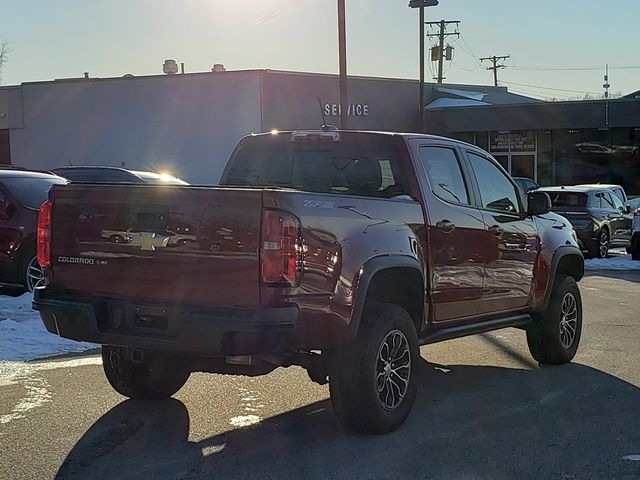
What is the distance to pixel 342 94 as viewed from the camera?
1758 cm

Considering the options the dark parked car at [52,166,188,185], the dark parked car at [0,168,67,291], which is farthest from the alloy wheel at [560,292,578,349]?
the dark parked car at [52,166,188,185]

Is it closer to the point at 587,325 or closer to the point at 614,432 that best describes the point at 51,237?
the point at 614,432

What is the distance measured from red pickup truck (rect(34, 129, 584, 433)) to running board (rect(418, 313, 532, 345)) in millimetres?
20

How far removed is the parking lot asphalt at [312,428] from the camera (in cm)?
459

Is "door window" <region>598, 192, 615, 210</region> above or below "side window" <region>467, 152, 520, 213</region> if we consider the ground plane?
below

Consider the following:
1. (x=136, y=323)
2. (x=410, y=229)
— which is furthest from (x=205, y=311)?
(x=410, y=229)

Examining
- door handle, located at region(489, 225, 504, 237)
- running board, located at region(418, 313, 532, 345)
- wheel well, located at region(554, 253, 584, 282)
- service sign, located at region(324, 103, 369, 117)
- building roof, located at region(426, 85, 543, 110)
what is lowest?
running board, located at region(418, 313, 532, 345)

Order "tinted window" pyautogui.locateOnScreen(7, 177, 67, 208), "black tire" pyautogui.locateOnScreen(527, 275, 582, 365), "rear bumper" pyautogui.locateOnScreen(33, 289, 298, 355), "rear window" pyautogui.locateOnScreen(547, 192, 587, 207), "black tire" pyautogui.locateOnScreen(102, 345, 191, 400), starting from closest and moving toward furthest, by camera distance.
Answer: "rear bumper" pyautogui.locateOnScreen(33, 289, 298, 355), "black tire" pyautogui.locateOnScreen(102, 345, 191, 400), "black tire" pyautogui.locateOnScreen(527, 275, 582, 365), "tinted window" pyautogui.locateOnScreen(7, 177, 67, 208), "rear window" pyautogui.locateOnScreen(547, 192, 587, 207)

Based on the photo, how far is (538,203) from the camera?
7.12 m

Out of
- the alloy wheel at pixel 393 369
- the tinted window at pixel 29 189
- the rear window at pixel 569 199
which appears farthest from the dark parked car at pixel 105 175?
the alloy wheel at pixel 393 369

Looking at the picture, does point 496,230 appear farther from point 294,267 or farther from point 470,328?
point 294,267

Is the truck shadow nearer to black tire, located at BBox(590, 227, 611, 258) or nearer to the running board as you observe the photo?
the running board

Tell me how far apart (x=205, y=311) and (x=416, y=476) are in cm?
149

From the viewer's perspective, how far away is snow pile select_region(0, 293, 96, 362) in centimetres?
748
